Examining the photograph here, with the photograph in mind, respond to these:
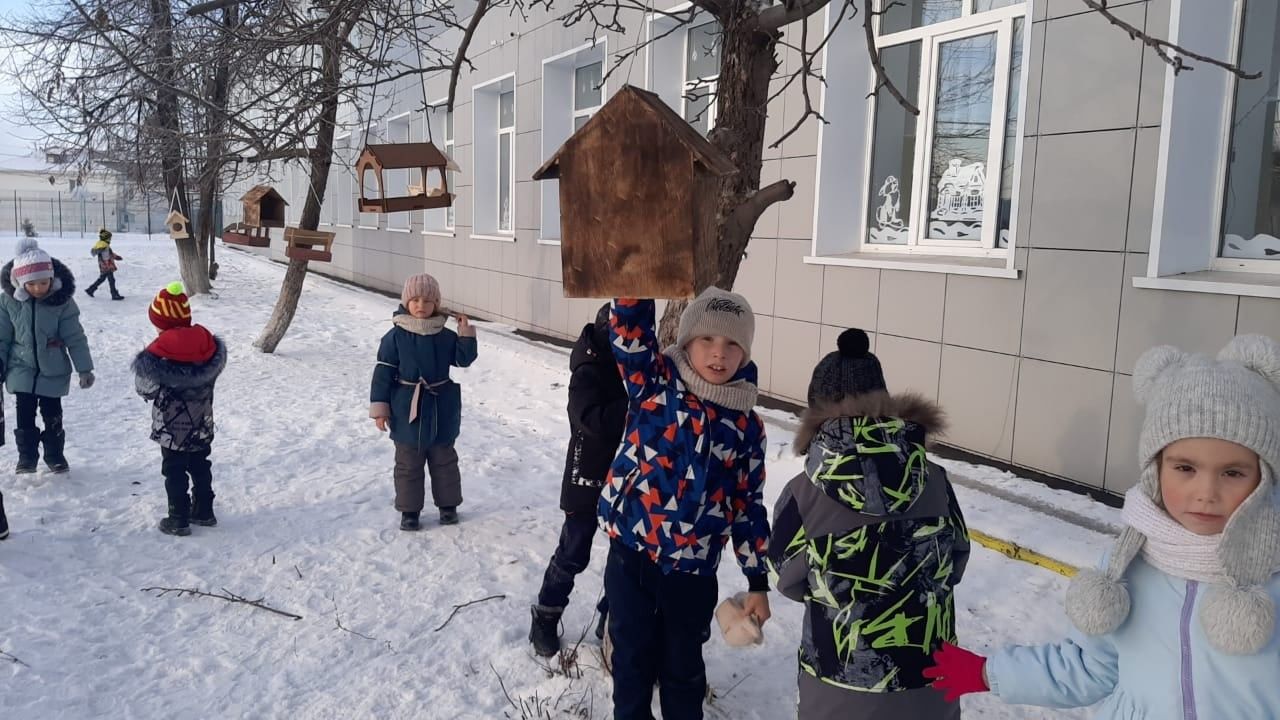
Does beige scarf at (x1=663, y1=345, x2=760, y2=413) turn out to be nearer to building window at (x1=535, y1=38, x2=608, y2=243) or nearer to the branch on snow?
the branch on snow

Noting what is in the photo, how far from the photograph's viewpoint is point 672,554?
2.37 metres

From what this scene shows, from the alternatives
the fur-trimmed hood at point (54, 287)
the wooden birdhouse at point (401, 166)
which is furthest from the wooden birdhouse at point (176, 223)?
the wooden birdhouse at point (401, 166)

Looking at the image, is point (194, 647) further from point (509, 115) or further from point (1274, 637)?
point (509, 115)

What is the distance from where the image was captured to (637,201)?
204 centimetres

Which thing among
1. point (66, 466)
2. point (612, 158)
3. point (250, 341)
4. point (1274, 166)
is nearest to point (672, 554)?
point (612, 158)

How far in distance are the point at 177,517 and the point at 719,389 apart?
136 inches

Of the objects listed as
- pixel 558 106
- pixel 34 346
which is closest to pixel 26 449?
pixel 34 346

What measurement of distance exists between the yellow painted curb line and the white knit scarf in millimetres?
2650

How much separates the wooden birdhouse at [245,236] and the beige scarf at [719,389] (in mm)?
6568

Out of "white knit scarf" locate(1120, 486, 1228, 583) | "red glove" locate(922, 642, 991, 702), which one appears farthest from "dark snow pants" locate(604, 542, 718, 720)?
"white knit scarf" locate(1120, 486, 1228, 583)

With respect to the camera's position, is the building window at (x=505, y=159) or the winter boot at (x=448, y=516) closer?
the winter boot at (x=448, y=516)

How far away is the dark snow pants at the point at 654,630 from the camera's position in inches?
96.1

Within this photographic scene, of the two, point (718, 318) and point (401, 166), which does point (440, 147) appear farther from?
point (718, 318)

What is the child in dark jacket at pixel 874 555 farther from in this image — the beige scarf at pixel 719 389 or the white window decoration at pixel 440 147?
the white window decoration at pixel 440 147
